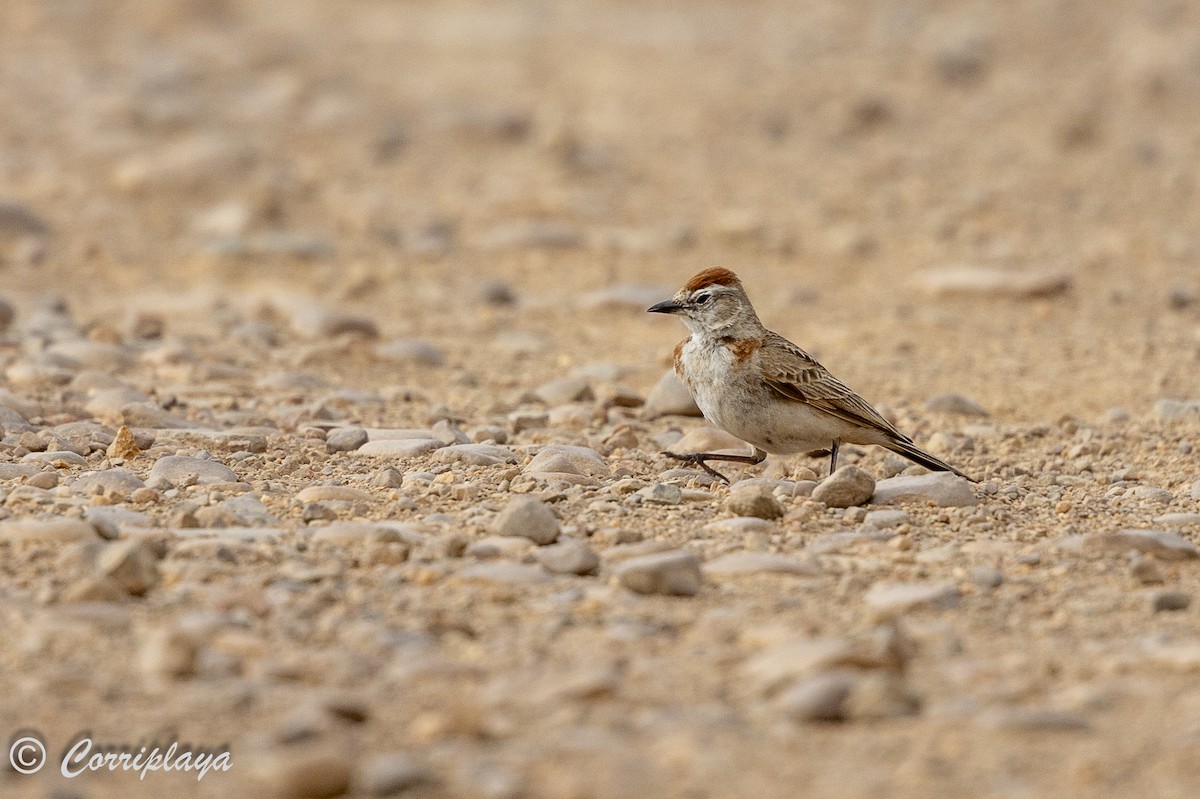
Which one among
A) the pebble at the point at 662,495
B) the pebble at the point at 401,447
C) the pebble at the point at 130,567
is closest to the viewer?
the pebble at the point at 130,567

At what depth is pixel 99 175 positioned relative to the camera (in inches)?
589

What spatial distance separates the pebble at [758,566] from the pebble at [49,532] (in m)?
2.22

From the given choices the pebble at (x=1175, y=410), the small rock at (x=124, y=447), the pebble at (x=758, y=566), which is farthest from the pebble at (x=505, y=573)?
the pebble at (x=1175, y=410)


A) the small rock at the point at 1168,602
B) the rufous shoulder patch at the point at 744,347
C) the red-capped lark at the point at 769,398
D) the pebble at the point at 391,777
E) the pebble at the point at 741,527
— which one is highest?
the rufous shoulder patch at the point at 744,347

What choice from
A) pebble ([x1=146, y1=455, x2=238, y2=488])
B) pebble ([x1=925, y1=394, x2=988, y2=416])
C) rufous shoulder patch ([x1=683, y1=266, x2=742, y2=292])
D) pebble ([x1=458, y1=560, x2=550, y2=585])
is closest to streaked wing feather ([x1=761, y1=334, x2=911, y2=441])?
rufous shoulder patch ([x1=683, y1=266, x2=742, y2=292])

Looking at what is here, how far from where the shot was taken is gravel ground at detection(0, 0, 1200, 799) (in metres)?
4.68

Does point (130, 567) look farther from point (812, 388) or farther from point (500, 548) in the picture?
point (812, 388)

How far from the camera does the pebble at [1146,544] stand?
6.15 metres

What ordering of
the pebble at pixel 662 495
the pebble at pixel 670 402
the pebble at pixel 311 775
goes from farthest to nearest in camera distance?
1. the pebble at pixel 670 402
2. the pebble at pixel 662 495
3. the pebble at pixel 311 775

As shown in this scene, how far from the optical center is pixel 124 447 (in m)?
7.39

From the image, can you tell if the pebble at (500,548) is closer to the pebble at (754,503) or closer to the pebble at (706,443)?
the pebble at (754,503)

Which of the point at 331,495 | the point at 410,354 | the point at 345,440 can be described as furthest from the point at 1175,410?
the point at 331,495

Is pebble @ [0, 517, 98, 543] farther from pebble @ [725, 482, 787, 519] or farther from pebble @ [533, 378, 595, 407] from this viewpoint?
pebble @ [533, 378, 595, 407]

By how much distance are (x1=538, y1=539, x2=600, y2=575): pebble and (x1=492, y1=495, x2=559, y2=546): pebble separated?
17cm
